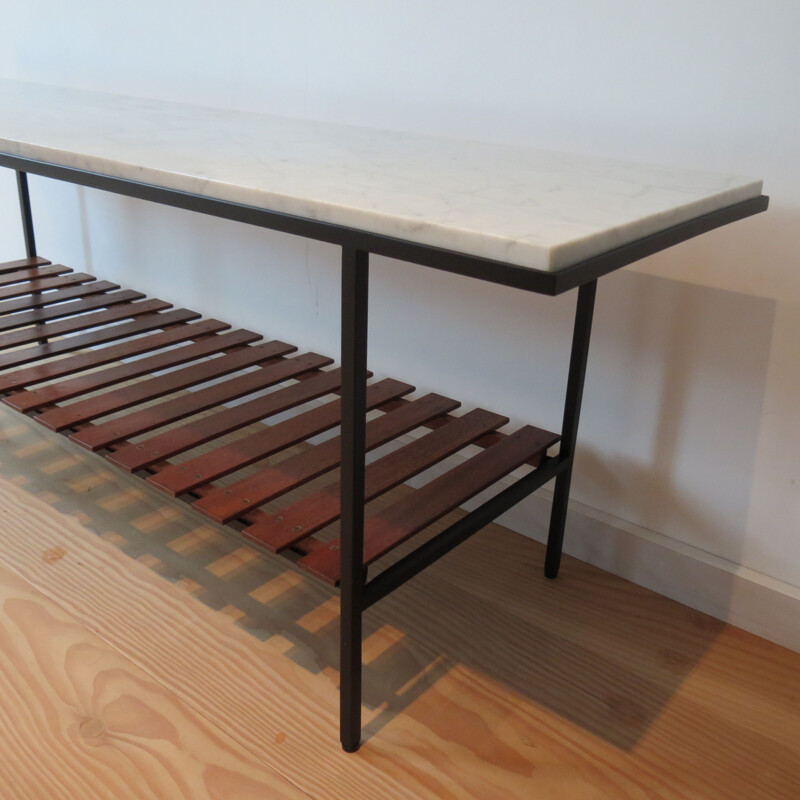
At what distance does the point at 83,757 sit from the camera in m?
1.21

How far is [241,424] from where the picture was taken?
1623 mm

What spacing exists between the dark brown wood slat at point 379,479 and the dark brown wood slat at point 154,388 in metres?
0.48

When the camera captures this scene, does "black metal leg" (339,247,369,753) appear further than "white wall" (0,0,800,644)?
No

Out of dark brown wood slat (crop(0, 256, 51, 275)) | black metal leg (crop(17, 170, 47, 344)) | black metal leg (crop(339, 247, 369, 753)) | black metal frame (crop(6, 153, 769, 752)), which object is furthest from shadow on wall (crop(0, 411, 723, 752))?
black metal leg (crop(17, 170, 47, 344))

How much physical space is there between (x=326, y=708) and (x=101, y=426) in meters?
0.66

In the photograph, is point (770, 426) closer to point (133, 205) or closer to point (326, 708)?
point (326, 708)

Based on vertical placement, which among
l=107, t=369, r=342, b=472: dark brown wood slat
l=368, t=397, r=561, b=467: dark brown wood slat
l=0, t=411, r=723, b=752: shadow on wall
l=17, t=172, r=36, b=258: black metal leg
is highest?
l=17, t=172, r=36, b=258: black metal leg

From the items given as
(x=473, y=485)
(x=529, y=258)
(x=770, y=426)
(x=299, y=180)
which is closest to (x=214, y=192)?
(x=299, y=180)

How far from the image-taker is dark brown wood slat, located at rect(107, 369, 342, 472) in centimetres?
149

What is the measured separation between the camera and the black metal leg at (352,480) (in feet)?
3.33

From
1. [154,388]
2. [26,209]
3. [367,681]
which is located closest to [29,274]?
[26,209]

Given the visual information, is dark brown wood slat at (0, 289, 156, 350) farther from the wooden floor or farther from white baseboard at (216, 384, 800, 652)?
white baseboard at (216, 384, 800, 652)

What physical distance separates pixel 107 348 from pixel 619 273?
1.12 m

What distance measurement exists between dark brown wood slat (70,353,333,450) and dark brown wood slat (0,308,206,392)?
0.68 ft
